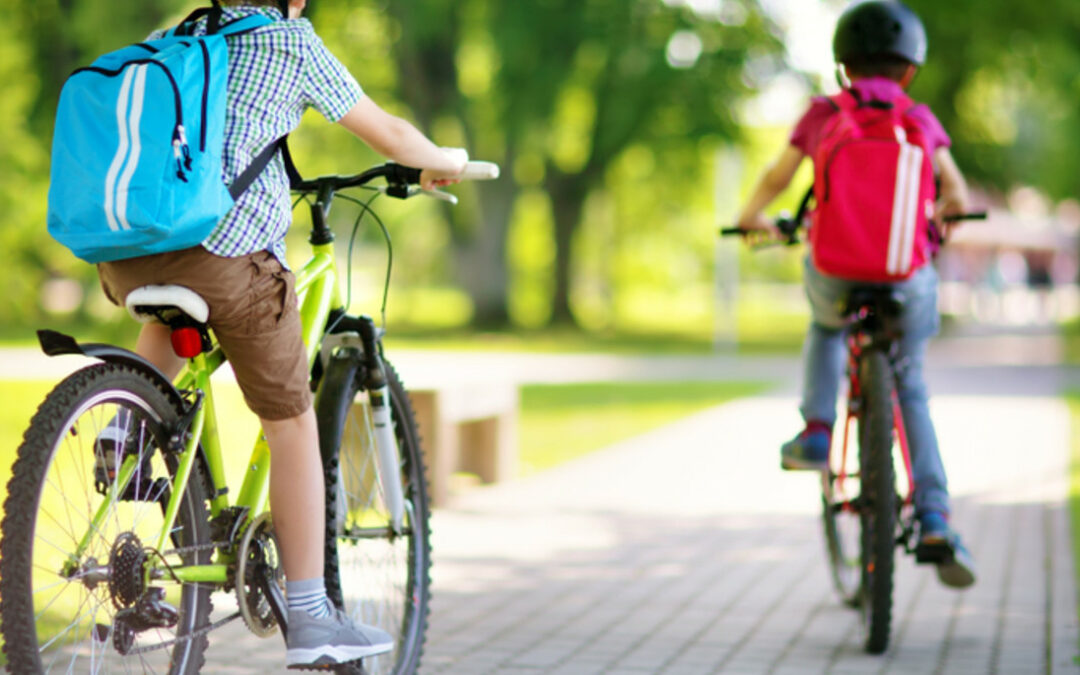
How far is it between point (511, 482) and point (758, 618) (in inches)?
154

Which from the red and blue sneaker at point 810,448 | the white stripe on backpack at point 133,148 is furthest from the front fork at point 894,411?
the white stripe on backpack at point 133,148

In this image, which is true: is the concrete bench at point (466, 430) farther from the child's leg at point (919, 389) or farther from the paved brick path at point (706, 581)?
the child's leg at point (919, 389)

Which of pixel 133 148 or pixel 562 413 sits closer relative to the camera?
pixel 133 148

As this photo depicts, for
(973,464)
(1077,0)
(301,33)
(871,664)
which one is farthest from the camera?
(1077,0)

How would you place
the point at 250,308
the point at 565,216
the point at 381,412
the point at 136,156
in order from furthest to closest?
1. the point at 565,216
2. the point at 381,412
3. the point at 250,308
4. the point at 136,156

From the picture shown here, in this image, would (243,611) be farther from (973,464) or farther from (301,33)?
(973,464)

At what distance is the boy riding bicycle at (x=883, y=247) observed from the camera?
4773mm

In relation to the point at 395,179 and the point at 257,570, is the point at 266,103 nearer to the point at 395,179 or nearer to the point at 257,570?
the point at 395,179

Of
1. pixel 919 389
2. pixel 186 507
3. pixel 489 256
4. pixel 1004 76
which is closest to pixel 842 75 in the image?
pixel 919 389

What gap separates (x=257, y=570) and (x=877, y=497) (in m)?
1.95

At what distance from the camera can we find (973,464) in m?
10.2

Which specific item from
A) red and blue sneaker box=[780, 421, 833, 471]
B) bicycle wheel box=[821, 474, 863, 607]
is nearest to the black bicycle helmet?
red and blue sneaker box=[780, 421, 833, 471]

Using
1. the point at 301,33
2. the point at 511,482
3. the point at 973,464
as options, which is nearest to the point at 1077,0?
the point at 973,464

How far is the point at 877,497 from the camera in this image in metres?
4.64
